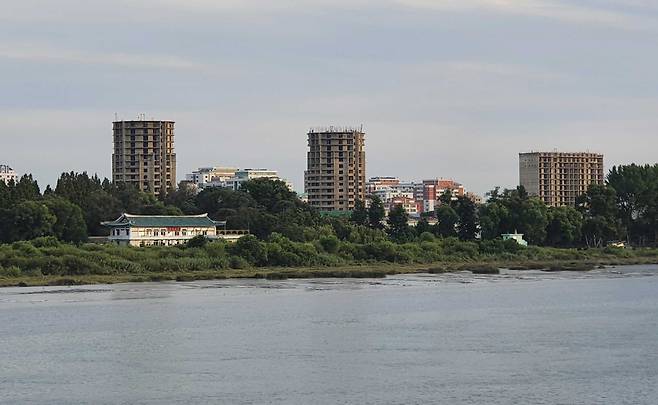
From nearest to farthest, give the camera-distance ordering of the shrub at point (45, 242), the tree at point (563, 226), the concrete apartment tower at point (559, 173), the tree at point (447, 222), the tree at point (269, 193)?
the shrub at point (45, 242)
the tree at point (447, 222)
the tree at point (563, 226)
the tree at point (269, 193)
the concrete apartment tower at point (559, 173)

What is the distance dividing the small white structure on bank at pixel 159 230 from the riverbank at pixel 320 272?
7.29 m

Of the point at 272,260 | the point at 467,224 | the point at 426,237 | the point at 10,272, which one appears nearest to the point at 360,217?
the point at 467,224

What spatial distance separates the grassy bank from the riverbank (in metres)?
0.04

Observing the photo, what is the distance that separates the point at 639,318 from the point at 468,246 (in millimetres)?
34458

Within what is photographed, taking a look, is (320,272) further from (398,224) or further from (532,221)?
(532,221)

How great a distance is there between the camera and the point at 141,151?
11075 cm

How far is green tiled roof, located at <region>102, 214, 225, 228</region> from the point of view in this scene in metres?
61.4

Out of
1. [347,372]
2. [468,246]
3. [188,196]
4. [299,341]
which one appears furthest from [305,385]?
[188,196]

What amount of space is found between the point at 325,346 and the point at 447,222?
156 feet

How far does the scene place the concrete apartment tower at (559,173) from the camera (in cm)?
13112

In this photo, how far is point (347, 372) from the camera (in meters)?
24.0

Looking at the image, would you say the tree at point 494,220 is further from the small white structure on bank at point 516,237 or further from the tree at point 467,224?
the small white structure on bank at point 516,237

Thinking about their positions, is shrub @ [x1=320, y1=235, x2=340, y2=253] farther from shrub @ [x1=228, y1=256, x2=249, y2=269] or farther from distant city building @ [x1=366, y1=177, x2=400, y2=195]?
distant city building @ [x1=366, y1=177, x2=400, y2=195]

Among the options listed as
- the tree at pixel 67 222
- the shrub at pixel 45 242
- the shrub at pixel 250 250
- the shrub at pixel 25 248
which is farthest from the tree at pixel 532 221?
the shrub at pixel 25 248
